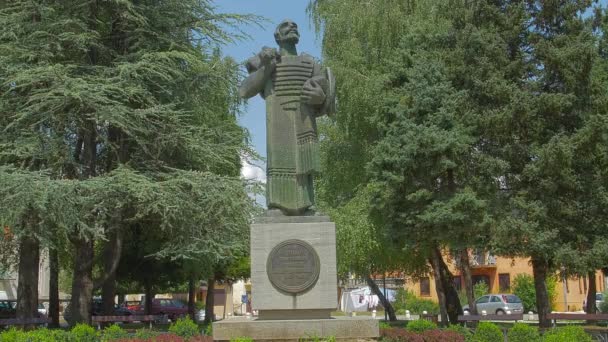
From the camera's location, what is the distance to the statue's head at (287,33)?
1098 cm

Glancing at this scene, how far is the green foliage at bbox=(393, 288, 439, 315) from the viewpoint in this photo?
4150 centimetres

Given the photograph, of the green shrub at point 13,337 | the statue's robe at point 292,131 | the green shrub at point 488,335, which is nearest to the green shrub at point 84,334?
the green shrub at point 13,337

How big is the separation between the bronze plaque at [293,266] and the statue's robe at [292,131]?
680mm

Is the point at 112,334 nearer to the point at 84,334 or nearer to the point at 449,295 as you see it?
the point at 84,334

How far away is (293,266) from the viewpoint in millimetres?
10078

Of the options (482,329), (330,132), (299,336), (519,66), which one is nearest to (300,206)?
(299,336)

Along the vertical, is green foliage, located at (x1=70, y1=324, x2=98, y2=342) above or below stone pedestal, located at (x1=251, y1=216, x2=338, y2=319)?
below

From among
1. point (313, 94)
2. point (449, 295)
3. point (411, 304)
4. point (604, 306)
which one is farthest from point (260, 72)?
point (411, 304)

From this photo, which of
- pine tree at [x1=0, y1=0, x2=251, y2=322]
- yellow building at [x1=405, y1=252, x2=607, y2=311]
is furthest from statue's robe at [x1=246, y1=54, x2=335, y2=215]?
yellow building at [x1=405, y1=252, x2=607, y2=311]

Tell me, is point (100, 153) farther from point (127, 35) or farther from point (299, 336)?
point (299, 336)

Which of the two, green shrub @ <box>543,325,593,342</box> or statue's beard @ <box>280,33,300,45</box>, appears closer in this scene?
green shrub @ <box>543,325,593,342</box>

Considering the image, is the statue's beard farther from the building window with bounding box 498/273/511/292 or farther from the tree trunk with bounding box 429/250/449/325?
the building window with bounding box 498/273/511/292

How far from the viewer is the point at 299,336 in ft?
31.1

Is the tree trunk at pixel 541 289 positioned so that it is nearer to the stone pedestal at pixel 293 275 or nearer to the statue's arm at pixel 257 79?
the stone pedestal at pixel 293 275
